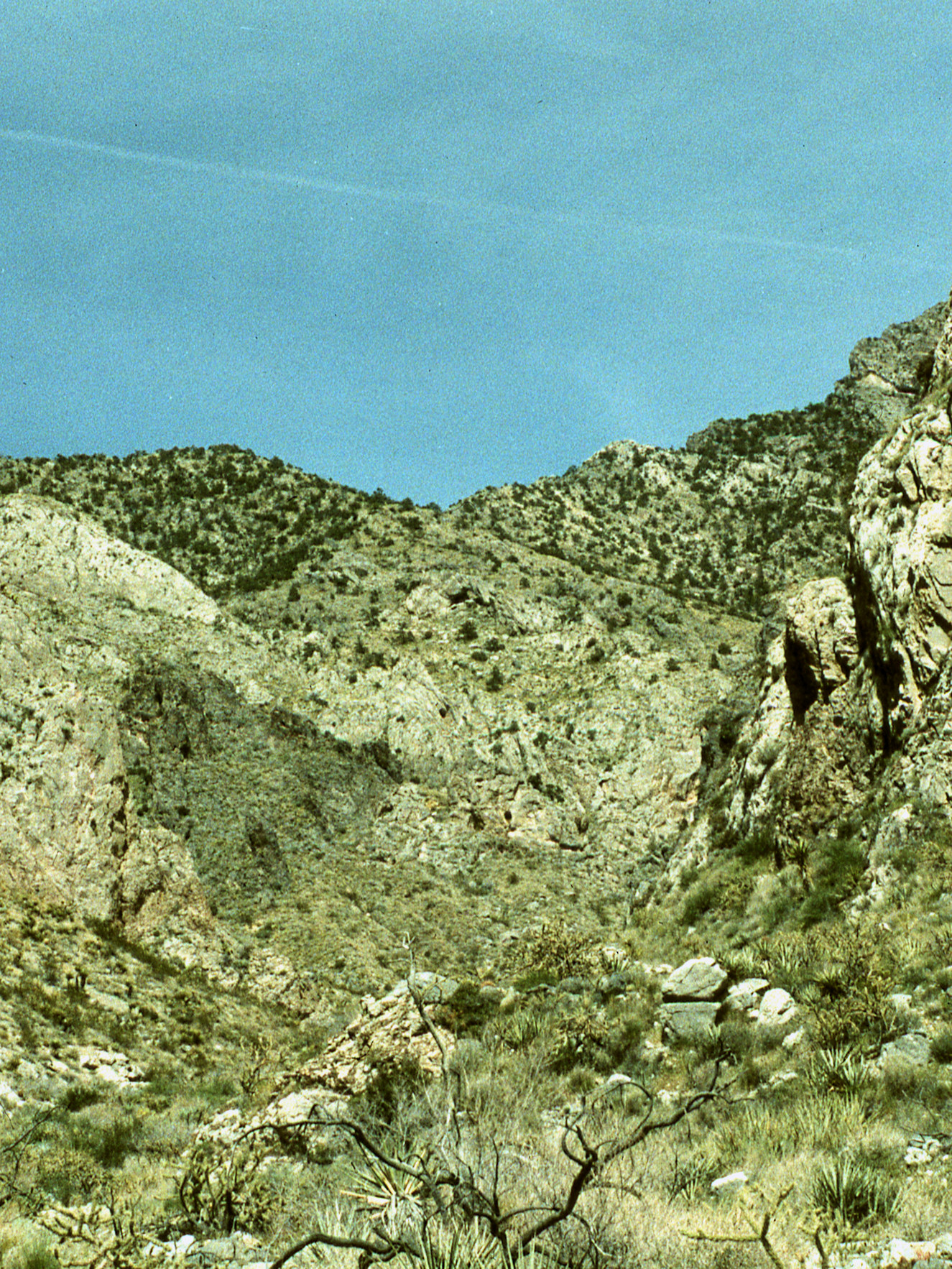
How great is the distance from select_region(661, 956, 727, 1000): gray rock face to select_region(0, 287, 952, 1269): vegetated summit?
0.44 m

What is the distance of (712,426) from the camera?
8144 cm

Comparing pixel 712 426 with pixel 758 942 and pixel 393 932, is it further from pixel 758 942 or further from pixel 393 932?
pixel 758 942

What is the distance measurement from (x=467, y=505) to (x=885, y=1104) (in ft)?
→ 193

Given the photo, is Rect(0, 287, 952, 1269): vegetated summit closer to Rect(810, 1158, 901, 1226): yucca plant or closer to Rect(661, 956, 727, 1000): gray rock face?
Rect(661, 956, 727, 1000): gray rock face

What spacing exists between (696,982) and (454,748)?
28.5 metres

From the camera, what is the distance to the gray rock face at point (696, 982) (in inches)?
476

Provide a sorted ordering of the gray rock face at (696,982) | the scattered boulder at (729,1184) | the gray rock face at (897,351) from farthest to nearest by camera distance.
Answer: the gray rock face at (897,351) → the gray rock face at (696,982) → the scattered boulder at (729,1184)

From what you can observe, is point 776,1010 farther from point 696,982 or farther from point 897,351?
point 897,351

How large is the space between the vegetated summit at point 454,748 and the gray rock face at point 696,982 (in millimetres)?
443

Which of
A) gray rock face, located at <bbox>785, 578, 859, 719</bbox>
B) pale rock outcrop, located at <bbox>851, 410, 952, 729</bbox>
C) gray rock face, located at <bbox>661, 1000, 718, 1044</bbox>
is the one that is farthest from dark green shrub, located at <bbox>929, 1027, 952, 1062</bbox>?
gray rock face, located at <bbox>785, 578, 859, 719</bbox>

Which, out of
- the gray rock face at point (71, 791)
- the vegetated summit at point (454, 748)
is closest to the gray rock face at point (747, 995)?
the vegetated summit at point (454, 748)

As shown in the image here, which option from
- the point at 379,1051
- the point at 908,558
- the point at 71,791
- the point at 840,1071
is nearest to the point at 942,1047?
the point at 840,1071

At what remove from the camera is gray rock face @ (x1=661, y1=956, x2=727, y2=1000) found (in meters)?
12.1

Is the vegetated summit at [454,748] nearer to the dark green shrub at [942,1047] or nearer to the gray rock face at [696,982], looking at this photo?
the gray rock face at [696,982]
